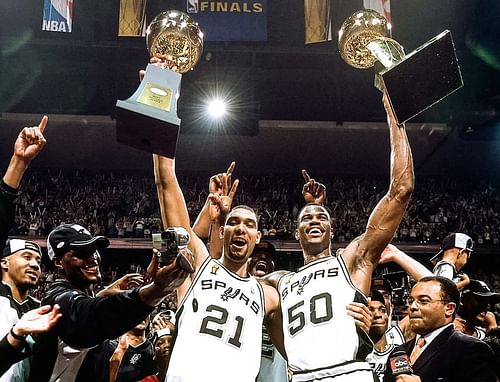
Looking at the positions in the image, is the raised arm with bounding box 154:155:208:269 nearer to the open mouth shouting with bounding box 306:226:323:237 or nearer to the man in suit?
the open mouth shouting with bounding box 306:226:323:237

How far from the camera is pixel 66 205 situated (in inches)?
611

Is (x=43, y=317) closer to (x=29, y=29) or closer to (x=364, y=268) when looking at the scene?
(x=364, y=268)

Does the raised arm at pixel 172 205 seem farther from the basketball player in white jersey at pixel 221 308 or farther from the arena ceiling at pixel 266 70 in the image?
the arena ceiling at pixel 266 70

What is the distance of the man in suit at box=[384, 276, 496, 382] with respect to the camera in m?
3.38

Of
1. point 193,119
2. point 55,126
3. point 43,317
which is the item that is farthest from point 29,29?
point 43,317

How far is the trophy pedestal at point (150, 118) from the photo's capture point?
3002 millimetres

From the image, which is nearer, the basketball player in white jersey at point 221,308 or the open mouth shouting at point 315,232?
the basketball player in white jersey at point 221,308

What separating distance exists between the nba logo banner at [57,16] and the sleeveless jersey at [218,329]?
8.81 m

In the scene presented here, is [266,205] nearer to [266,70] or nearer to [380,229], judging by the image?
[266,70]

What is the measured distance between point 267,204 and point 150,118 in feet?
42.7

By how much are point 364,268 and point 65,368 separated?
1929 millimetres

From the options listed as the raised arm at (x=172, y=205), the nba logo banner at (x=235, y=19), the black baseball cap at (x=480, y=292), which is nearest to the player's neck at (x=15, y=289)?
the raised arm at (x=172, y=205)

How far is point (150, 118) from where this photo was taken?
9.85ft

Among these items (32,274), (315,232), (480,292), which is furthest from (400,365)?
(32,274)
